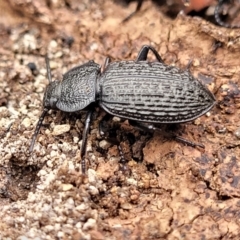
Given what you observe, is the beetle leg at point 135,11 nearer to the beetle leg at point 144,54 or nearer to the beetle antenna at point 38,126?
the beetle leg at point 144,54

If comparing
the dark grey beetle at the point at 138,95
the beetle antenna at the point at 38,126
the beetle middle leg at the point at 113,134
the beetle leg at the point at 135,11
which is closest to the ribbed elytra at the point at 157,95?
the dark grey beetle at the point at 138,95

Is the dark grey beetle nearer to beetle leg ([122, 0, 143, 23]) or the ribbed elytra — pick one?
the ribbed elytra

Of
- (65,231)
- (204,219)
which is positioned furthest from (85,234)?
(204,219)

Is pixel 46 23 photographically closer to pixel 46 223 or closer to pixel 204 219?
pixel 46 223

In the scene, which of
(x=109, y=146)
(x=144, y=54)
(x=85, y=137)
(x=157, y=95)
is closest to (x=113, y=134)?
(x=109, y=146)

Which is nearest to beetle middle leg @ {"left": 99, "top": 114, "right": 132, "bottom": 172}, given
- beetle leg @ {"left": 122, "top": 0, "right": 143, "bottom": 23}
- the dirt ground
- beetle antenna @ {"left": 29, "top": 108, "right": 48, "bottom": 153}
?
the dirt ground
